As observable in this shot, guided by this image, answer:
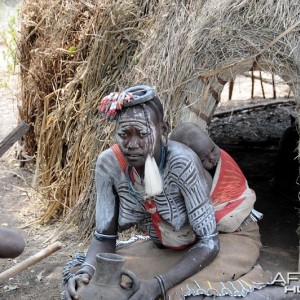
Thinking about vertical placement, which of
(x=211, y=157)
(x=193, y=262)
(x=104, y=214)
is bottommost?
(x=193, y=262)

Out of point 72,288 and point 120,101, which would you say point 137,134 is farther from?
point 72,288

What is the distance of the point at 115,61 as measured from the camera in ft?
20.0

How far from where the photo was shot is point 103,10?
612 centimetres

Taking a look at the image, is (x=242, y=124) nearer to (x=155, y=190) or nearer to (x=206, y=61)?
(x=206, y=61)

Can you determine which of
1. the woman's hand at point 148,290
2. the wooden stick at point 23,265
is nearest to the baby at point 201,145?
the woman's hand at point 148,290

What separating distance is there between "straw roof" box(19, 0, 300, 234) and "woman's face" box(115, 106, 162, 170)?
1578mm

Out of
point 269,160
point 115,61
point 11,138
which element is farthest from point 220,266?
point 269,160

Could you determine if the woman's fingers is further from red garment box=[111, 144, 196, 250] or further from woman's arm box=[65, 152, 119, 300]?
red garment box=[111, 144, 196, 250]

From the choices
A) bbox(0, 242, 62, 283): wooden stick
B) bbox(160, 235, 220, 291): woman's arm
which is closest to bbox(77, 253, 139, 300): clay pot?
bbox(160, 235, 220, 291): woman's arm

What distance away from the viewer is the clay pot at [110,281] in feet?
10.9

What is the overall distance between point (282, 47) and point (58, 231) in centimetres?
272

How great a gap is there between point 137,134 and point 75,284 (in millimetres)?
845

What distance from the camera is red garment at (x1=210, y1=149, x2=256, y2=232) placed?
3.86m

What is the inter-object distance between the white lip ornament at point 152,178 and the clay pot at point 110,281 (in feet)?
1.27
